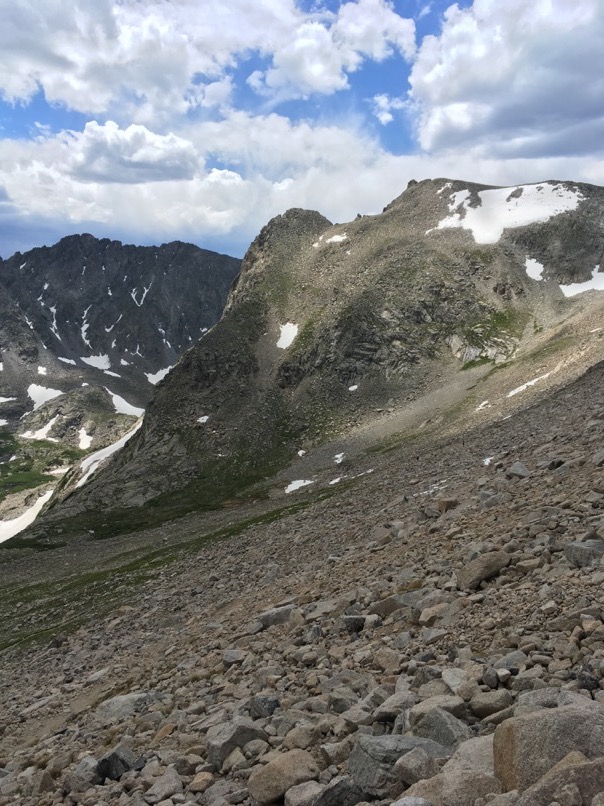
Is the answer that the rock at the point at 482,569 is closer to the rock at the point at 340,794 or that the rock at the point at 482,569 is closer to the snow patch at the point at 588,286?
the rock at the point at 340,794

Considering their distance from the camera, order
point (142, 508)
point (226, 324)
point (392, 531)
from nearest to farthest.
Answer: point (392, 531)
point (142, 508)
point (226, 324)

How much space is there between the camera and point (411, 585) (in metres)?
17.2

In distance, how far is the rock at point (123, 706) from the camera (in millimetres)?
17031

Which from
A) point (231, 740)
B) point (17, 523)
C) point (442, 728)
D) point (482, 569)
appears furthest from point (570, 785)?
point (17, 523)

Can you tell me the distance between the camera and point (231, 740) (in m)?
11.6

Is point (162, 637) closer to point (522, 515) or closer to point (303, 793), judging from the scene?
point (522, 515)

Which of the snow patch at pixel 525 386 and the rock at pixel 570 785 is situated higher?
the rock at pixel 570 785

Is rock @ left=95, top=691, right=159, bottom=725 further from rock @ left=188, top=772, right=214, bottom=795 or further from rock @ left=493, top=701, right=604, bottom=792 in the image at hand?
rock @ left=493, top=701, right=604, bottom=792

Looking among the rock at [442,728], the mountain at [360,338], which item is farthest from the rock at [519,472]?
the mountain at [360,338]

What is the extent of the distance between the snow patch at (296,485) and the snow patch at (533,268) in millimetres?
79363

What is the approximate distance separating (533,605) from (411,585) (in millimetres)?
5018

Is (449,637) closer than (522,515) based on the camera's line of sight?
Yes

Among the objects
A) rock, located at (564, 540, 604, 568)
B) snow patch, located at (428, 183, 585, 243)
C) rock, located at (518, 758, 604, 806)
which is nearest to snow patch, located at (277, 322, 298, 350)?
snow patch, located at (428, 183, 585, 243)

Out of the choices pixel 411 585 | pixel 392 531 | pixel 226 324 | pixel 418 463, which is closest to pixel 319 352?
pixel 226 324
